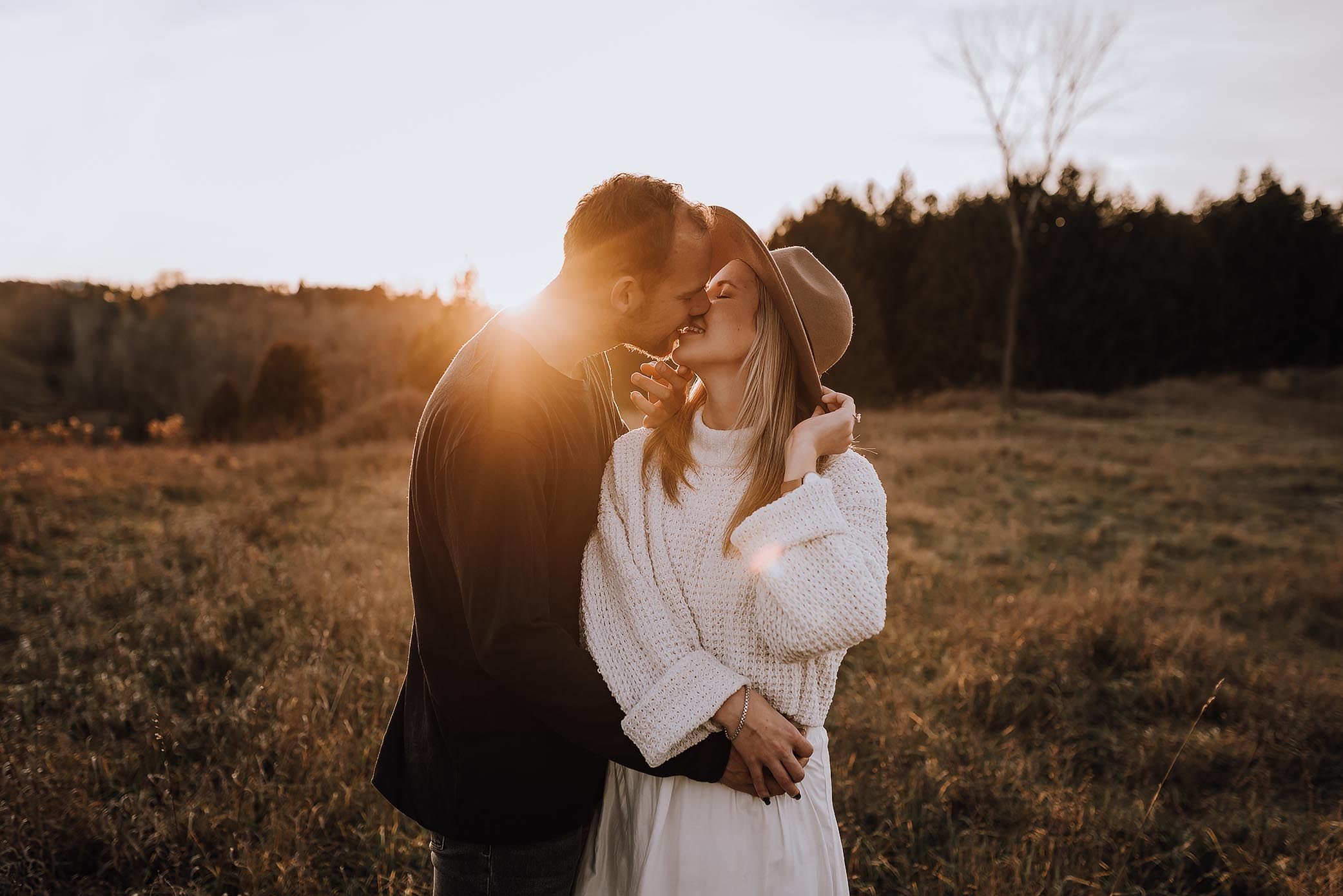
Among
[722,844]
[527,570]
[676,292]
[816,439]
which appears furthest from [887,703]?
[527,570]

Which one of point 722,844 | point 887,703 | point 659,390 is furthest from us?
point 887,703

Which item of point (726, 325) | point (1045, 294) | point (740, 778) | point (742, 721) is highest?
point (1045, 294)

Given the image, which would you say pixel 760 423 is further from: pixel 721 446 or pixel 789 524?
pixel 789 524

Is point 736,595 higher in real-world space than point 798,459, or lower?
lower

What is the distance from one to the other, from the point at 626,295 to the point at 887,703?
2.96 metres

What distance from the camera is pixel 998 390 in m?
21.0

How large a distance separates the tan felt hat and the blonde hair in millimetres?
30

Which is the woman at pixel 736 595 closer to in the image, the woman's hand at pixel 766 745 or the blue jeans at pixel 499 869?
the woman's hand at pixel 766 745

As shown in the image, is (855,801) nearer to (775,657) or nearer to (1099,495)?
(775,657)

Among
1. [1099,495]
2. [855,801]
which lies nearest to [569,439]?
[855,801]

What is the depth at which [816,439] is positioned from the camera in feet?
5.56

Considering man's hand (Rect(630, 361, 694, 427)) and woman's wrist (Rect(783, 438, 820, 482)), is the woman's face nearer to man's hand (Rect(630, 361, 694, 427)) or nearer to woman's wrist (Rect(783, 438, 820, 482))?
man's hand (Rect(630, 361, 694, 427))

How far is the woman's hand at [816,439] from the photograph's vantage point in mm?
1637

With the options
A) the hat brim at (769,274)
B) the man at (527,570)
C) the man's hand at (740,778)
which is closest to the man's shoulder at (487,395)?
the man at (527,570)
